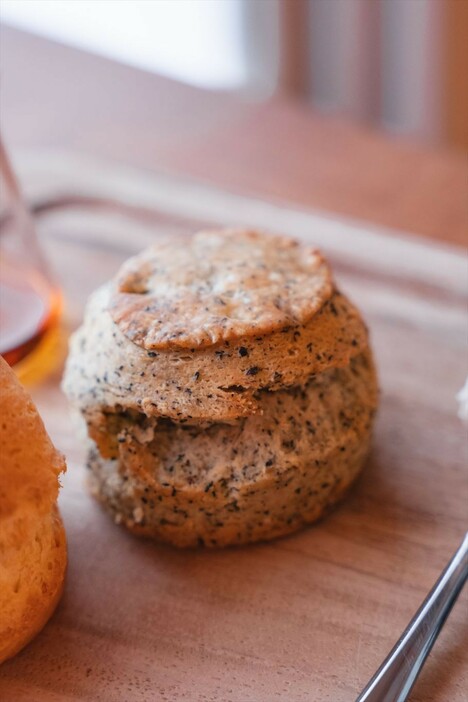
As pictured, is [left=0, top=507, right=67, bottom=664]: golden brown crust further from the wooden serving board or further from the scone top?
the scone top

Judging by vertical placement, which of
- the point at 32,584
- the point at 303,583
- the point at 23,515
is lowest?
the point at 303,583

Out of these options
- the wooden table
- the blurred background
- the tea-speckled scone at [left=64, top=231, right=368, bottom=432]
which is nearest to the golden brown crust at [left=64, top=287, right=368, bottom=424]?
the tea-speckled scone at [left=64, top=231, right=368, bottom=432]

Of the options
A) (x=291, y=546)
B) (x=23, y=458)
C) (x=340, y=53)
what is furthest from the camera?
(x=340, y=53)

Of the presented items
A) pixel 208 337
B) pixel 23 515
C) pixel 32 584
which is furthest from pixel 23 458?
pixel 208 337

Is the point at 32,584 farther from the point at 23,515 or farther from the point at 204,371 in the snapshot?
the point at 204,371

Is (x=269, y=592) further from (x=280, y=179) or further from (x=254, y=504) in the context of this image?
(x=280, y=179)

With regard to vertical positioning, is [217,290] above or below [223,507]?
above

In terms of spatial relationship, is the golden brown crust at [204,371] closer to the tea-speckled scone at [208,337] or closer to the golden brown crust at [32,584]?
the tea-speckled scone at [208,337]
